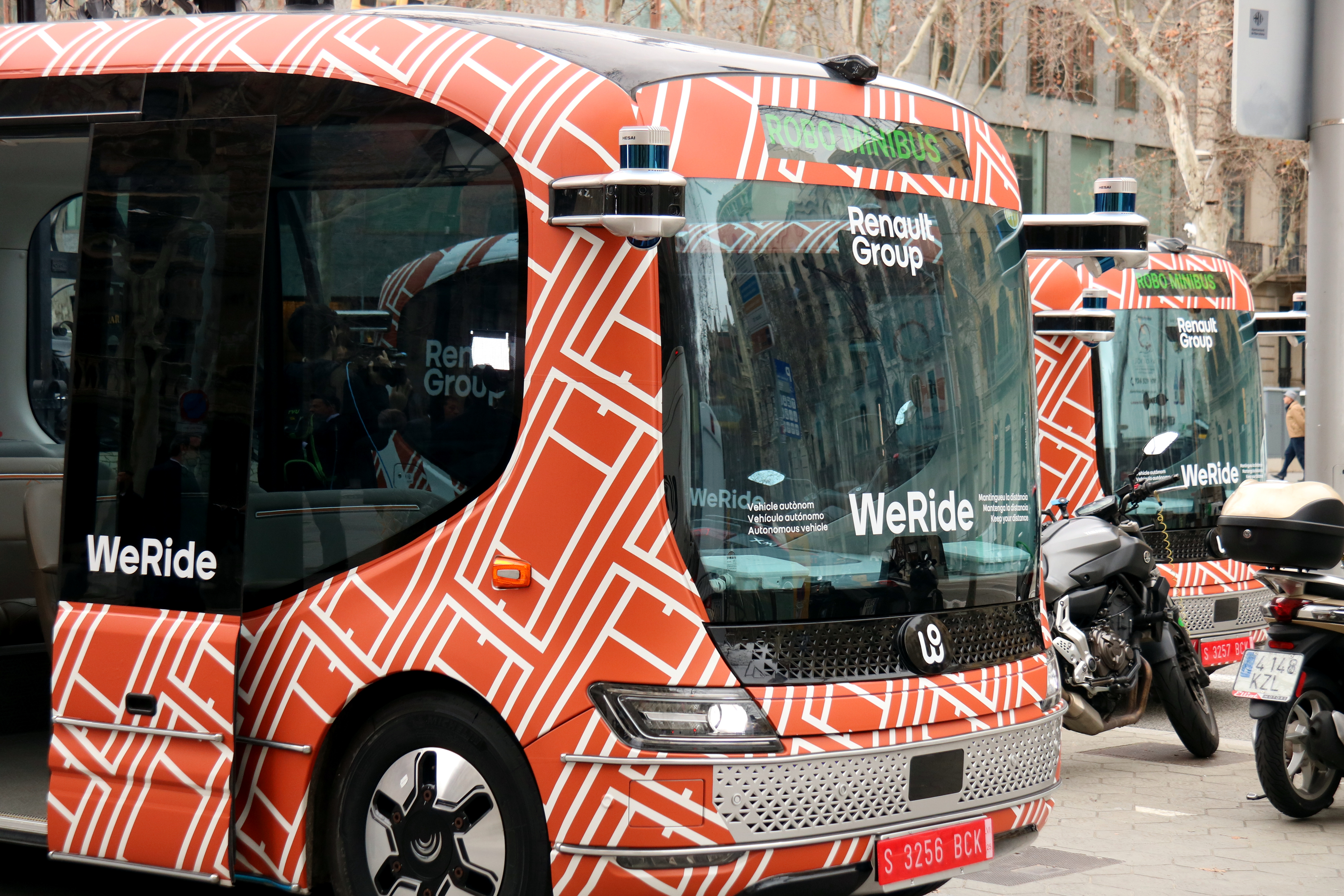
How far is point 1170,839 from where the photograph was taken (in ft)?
22.7

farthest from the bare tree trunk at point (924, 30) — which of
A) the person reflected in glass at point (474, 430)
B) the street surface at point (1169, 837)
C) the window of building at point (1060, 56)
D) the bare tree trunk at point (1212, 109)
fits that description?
the person reflected in glass at point (474, 430)

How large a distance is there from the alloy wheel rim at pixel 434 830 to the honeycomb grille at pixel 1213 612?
236 inches

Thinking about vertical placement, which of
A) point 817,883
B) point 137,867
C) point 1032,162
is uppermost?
point 1032,162

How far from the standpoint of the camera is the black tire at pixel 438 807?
455 centimetres

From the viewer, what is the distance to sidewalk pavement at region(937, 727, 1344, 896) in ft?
20.2

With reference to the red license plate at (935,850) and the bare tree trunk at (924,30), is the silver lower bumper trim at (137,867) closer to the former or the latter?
the red license plate at (935,850)

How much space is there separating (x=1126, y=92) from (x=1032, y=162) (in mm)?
4177

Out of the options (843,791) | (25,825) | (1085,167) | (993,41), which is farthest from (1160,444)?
(1085,167)

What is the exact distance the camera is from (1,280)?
7969 mm

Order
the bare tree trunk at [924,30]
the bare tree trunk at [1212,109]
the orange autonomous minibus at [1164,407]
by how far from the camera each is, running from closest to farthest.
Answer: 1. the orange autonomous minibus at [1164,407]
2. the bare tree trunk at [924,30]
3. the bare tree trunk at [1212,109]

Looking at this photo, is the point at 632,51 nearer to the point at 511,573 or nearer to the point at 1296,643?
the point at 511,573

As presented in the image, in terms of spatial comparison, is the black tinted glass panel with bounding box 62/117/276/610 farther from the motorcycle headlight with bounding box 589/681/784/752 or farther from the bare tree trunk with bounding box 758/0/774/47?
the bare tree trunk with bounding box 758/0/774/47

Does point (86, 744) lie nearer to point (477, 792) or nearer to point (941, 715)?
point (477, 792)

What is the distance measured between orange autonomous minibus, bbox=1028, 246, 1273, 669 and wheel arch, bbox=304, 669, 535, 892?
6.02m
